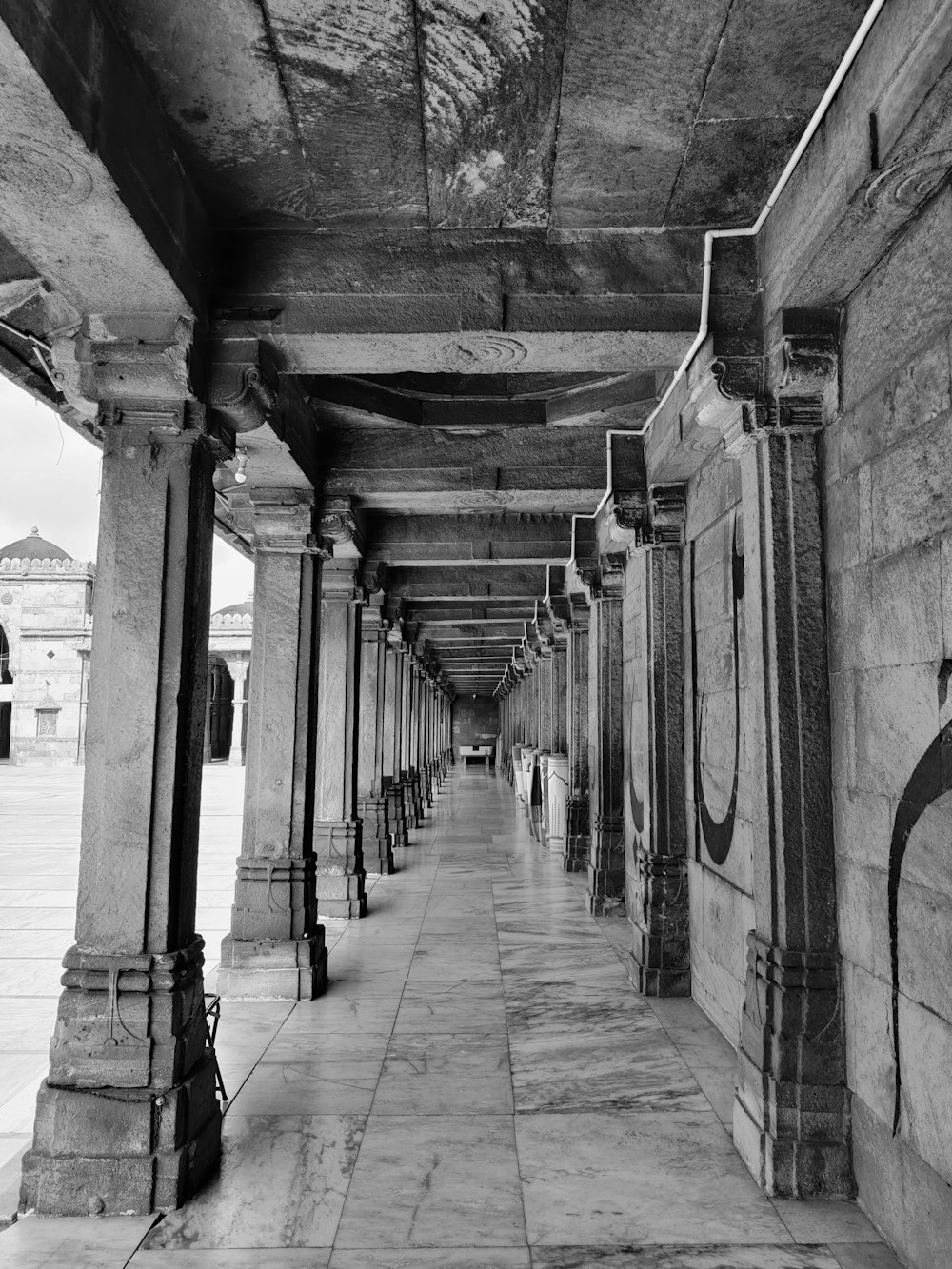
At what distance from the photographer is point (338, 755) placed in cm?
837

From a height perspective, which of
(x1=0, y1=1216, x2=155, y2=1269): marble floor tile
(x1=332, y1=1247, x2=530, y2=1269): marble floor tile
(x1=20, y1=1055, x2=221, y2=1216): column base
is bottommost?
(x1=0, y1=1216, x2=155, y2=1269): marble floor tile

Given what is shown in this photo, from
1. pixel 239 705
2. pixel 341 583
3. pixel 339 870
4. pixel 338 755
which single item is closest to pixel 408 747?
pixel 338 755

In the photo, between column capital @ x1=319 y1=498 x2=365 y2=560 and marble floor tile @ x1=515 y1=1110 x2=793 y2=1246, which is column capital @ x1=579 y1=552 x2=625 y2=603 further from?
marble floor tile @ x1=515 y1=1110 x2=793 y2=1246

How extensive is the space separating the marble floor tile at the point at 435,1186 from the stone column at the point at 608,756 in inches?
170

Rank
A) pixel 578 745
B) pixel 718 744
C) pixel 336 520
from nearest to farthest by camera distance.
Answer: pixel 718 744
pixel 336 520
pixel 578 745

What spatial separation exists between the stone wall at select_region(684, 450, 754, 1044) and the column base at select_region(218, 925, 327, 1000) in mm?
2413

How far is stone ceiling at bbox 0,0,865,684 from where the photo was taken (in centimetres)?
260

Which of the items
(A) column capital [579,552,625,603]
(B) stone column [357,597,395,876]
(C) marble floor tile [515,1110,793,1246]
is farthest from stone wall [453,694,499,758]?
(C) marble floor tile [515,1110,793,1246]

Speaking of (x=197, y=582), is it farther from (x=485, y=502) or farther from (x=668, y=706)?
(x=485, y=502)

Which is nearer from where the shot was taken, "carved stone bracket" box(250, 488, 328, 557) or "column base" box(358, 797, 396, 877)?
"carved stone bracket" box(250, 488, 328, 557)

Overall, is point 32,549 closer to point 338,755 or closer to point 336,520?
point 338,755

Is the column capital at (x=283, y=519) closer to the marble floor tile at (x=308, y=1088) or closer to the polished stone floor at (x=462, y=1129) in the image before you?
the polished stone floor at (x=462, y=1129)

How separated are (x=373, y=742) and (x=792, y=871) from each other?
8544mm

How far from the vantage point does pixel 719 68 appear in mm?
2828
